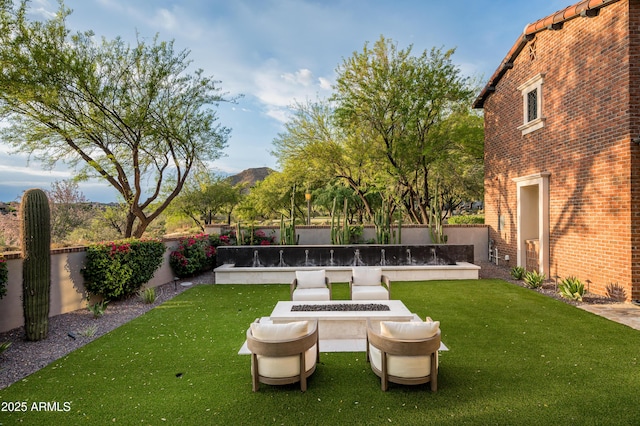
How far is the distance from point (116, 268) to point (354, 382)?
548 centimetres

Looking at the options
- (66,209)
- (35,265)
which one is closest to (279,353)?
(35,265)

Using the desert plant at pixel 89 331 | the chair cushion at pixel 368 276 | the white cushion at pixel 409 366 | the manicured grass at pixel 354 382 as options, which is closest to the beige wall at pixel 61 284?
the desert plant at pixel 89 331

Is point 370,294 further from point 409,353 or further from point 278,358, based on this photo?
point 278,358

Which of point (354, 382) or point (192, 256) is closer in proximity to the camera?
point (354, 382)

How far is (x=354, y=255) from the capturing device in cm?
973

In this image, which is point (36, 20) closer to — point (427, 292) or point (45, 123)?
point (45, 123)

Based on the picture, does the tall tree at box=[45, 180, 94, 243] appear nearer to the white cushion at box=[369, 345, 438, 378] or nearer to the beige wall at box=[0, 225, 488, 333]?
the beige wall at box=[0, 225, 488, 333]

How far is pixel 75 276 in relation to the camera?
256 inches

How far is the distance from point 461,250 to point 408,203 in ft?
21.0

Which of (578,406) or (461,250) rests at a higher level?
(461,250)

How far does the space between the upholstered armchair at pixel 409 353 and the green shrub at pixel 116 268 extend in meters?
5.70

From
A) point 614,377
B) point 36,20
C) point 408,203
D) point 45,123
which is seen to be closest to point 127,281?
point 45,123

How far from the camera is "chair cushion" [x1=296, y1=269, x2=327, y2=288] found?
6.53 m

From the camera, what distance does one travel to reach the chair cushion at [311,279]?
6.53 meters
